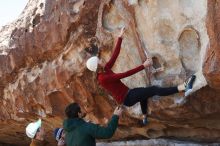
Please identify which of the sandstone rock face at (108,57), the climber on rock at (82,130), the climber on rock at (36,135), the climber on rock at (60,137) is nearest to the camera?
the climber on rock at (82,130)

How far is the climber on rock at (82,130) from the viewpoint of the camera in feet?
16.8

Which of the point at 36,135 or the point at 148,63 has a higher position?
the point at 148,63

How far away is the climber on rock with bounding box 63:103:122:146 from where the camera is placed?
5.11m

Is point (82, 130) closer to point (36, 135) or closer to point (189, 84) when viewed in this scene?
point (36, 135)

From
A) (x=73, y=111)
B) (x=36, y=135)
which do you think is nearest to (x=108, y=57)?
(x=36, y=135)

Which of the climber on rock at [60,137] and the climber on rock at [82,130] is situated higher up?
the climber on rock at [82,130]

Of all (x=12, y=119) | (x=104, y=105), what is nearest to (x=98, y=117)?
(x=104, y=105)

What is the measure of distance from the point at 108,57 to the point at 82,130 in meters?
2.56

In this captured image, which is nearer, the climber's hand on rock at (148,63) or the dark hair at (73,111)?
the dark hair at (73,111)

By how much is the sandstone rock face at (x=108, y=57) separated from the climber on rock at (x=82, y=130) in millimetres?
1296

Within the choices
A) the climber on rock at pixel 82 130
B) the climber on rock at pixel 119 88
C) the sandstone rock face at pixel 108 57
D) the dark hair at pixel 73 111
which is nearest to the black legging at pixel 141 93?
the climber on rock at pixel 119 88

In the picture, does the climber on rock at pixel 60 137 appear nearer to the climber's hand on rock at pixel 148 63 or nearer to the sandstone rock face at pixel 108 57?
the climber's hand on rock at pixel 148 63

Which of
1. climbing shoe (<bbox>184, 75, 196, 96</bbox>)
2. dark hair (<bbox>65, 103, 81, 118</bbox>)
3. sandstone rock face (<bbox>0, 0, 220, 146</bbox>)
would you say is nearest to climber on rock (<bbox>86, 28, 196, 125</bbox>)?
climbing shoe (<bbox>184, 75, 196, 96</bbox>)

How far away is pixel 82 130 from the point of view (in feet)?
16.9
